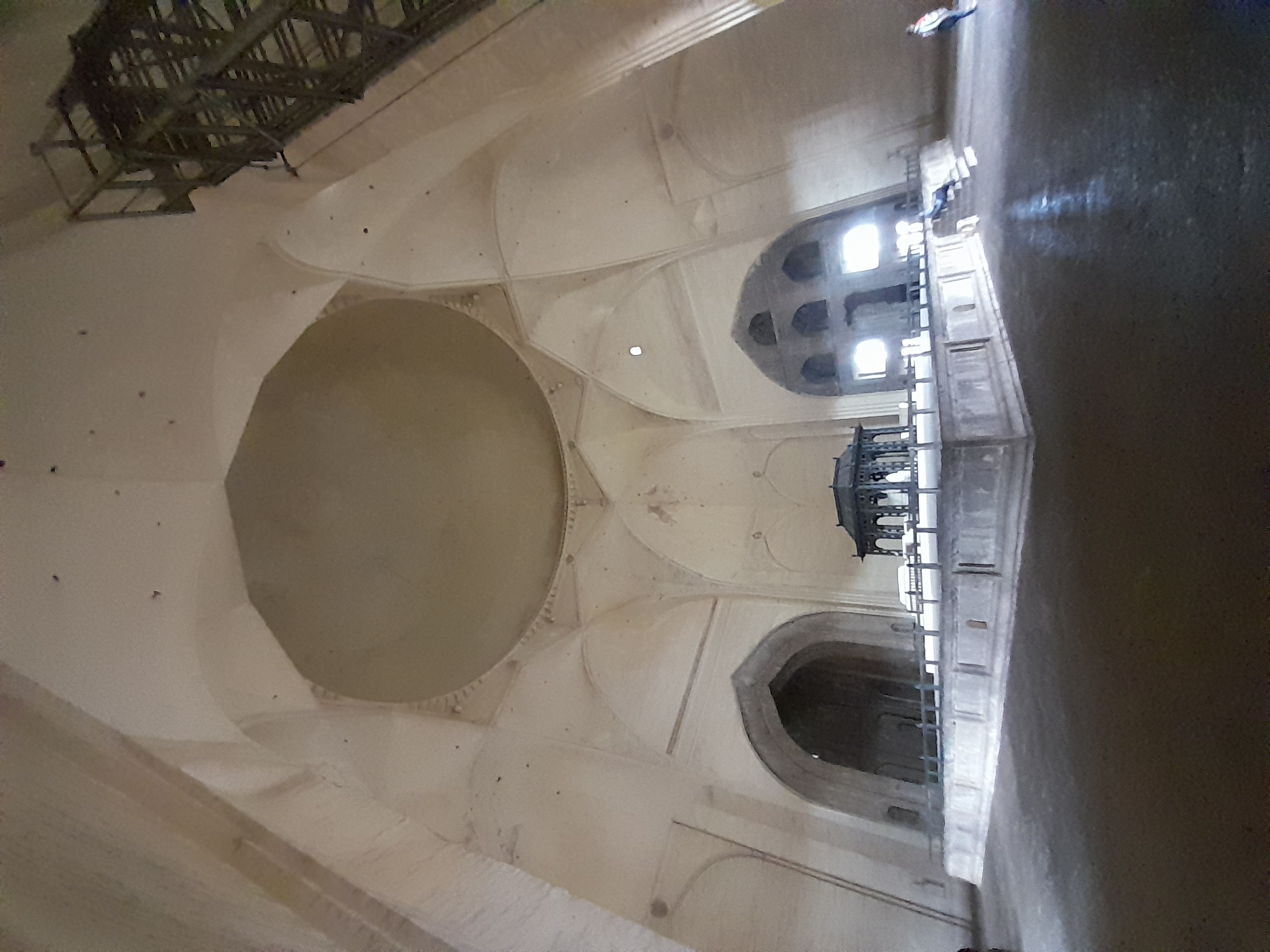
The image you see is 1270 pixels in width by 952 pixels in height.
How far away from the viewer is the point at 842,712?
26.0ft

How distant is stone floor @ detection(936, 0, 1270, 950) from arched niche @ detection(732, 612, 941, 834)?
2.86 metres

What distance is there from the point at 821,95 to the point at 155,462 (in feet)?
20.2

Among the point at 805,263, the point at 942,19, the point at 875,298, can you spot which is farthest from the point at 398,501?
the point at 942,19

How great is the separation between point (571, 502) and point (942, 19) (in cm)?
557

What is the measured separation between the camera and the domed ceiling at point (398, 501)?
717 centimetres

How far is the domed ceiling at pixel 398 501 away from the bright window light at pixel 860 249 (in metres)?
3.50

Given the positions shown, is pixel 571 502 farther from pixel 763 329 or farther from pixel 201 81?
pixel 201 81

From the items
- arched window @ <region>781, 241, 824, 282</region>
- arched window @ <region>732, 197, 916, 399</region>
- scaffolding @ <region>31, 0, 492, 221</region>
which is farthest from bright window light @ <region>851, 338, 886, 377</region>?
scaffolding @ <region>31, 0, 492, 221</region>

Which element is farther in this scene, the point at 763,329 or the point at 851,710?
the point at 851,710

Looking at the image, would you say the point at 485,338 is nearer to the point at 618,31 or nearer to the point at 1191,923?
the point at 618,31

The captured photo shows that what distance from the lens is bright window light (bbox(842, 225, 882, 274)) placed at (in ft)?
21.2

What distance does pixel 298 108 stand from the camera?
400 centimetres

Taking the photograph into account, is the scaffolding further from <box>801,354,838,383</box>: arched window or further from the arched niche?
the arched niche

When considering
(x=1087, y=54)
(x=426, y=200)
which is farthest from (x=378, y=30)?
(x=1087, y=54)
